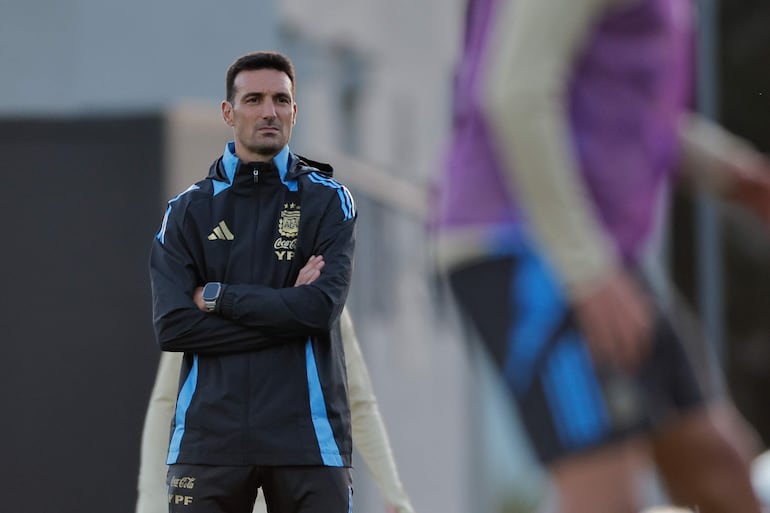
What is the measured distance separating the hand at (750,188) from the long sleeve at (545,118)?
1.39ft

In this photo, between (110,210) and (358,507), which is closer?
(110,210)

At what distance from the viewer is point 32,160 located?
711 centimetres

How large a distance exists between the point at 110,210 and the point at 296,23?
9.31ft

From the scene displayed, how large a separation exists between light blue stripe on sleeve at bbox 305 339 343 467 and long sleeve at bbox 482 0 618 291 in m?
1.34

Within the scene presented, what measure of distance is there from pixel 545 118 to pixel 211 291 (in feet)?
4.95

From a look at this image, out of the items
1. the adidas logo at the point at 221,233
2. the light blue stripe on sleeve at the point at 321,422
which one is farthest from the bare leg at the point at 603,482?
A: the adidas logo at the point at 221,233

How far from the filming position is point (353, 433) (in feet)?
15.2

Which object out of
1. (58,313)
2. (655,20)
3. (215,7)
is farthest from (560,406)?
(215,7)

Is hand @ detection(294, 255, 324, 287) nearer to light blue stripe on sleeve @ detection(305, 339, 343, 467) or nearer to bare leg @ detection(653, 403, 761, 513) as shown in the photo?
light blue stripe on sleeve @ detection(305, 339, 343, 467)

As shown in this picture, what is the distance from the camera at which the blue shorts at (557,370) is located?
282 cm

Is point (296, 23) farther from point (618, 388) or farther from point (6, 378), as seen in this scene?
point (618, 388)

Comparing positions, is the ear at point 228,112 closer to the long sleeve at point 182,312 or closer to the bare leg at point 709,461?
the long sleeve at point 182,312

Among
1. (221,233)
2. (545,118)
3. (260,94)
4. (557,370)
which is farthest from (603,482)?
(260,94)

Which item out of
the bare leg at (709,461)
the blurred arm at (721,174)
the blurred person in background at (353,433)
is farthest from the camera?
the blurred person in background at (353,433)
